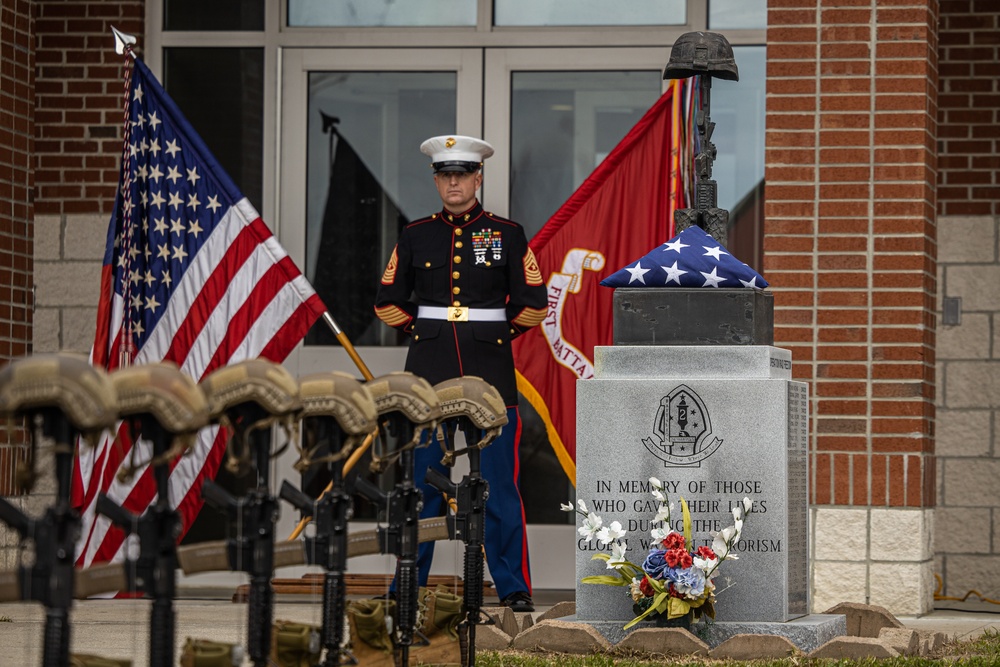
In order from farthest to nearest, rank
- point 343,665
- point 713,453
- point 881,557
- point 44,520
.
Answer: point 881,557, point 713,453, point 343,665, point 44,520

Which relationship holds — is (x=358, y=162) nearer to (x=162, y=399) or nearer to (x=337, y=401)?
(x=337, y=401)

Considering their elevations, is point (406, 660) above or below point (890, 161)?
below

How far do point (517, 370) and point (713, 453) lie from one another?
211cm

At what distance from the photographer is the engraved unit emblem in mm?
6242

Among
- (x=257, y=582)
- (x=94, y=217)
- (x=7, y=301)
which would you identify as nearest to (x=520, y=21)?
(x=94, y=217)

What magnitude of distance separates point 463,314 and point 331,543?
3237 mm

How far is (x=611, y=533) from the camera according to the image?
6.21 m

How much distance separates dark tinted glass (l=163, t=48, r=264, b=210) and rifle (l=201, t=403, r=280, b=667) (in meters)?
5.12

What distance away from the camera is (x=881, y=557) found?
25.4 feet

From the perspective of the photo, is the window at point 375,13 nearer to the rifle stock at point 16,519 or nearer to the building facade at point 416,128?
the building facade at point 416,128

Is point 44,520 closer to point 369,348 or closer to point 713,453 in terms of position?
point 713,453

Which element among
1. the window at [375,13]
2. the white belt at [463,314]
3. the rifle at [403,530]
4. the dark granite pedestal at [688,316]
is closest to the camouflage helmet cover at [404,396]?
the rifle at [403,530]

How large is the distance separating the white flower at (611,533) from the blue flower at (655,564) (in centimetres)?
14

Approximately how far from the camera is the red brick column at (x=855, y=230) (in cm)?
779
